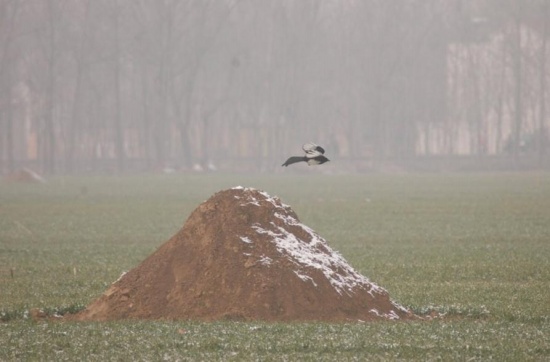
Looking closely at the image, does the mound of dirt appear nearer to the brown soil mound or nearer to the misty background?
the misty background

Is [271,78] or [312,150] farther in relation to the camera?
[271,78]

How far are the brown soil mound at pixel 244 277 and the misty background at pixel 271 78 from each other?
69.8 meters

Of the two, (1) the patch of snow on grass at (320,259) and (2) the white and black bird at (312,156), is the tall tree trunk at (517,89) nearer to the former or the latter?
(1) the patch of snow on grass at (320,259)

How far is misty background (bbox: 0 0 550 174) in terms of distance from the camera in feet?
303

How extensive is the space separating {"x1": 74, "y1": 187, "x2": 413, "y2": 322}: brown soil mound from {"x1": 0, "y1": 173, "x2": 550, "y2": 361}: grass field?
0.54 m

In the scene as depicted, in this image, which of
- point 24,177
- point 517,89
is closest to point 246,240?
point 24,177

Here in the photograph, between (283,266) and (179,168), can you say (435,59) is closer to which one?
(179,168)

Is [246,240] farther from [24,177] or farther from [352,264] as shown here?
[24,177]

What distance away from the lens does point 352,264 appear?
22.0 m

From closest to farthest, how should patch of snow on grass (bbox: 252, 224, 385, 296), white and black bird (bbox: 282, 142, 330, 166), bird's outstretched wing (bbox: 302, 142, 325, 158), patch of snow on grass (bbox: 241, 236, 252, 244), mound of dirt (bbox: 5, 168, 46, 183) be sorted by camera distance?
1. white and black bird (bbox: 282, 142, 330, 166)
2. bird's outstretched wing (bbox: 302, 142, 325, 158)
3. patch of snow on grass (bbox: 252, 224, 385, 296)
4. patch of snow on grass (bbox: 241, 236, 252, 244)
5. mound of dirt (bbox: 5, 168, 46, 183)

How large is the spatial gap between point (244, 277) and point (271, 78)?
92494 mm

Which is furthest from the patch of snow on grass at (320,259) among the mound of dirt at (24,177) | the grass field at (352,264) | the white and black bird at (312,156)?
the mound of dirt at (24,177)

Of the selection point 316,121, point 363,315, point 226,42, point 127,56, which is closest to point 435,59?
point 316,121

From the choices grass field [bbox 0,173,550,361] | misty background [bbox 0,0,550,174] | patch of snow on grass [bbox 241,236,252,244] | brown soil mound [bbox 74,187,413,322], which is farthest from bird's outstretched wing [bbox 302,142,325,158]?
misty background [bbox 0,0,550,174]
